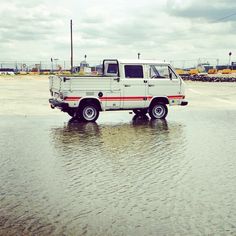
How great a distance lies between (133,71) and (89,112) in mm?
2190

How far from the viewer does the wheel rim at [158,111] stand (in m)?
14.8

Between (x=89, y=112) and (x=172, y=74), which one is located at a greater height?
(x=172, y=74)

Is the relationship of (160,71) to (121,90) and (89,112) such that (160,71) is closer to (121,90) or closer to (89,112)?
(121,90)

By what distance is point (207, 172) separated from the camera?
7008mm

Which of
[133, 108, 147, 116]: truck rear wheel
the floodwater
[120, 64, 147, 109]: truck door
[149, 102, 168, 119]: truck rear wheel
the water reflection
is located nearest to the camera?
the floodwater

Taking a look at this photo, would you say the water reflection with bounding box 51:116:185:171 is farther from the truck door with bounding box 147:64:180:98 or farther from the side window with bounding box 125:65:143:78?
the side window with bounding box 125:65:143:78

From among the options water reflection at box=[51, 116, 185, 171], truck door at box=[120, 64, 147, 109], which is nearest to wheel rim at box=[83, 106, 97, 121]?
water reflection at box=[51, 116, 185, 171]

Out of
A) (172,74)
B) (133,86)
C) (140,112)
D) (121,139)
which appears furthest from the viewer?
(140,112)

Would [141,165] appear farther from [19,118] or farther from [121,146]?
[19,118]

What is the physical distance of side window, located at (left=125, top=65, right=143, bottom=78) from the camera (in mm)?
14000

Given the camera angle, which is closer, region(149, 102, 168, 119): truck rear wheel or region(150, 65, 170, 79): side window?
region(150, 65, 170, 79): side window

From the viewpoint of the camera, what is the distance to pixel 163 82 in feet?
47.6

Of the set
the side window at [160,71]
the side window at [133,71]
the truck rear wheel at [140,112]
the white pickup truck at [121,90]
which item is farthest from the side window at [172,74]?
the truck rear wheel at [140,112]

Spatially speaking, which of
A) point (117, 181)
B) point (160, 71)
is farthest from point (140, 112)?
point (117, 181)
